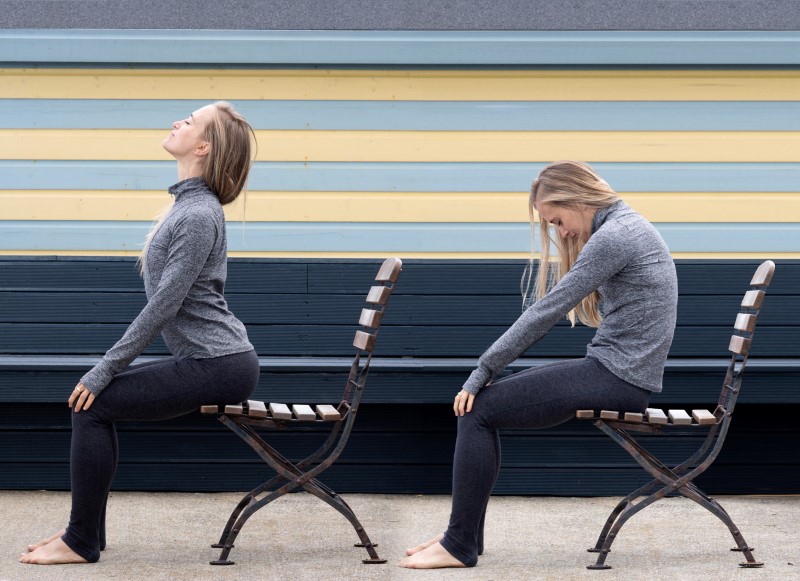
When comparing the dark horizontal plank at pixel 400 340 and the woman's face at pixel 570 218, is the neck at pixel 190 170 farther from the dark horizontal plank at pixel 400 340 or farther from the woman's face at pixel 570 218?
the dark horizontal plank at pixel 400 340

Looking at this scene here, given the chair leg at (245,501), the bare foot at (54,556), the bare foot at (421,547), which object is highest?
the chair leg at (245,501)

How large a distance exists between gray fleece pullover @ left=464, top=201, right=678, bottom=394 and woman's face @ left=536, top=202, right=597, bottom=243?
109 mm

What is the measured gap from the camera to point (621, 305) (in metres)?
3.88

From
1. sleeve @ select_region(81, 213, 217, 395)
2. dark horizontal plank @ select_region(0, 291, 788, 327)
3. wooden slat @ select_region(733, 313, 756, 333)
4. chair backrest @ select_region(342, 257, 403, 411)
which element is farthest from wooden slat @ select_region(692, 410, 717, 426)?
sleeve @ select_region(81, 213, 217, 395)

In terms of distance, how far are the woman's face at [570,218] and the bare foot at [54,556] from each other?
71.4 inches

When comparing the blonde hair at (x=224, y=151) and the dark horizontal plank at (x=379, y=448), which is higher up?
the blonde hair at (x=224, y=151)

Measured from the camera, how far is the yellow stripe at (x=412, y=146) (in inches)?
199

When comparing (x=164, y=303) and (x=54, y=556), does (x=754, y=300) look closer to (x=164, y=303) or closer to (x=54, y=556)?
(x=164, y=303)

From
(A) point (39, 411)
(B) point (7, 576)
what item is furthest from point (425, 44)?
(B) point (7, 576)

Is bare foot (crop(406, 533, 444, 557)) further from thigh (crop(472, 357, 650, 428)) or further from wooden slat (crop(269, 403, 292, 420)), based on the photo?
wooden slat (crop(269, 403, 292, 420))

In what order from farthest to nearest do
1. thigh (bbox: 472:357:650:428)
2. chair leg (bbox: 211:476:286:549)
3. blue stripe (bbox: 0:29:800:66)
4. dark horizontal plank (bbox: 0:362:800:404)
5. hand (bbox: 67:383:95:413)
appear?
1. blue stripe (bbox: 0:29:800:66)
2. dark horizontal plank (bbox: 0:362:800:404)
3. chair leg (bbox: 211:476:286:549)
4. thigh (bbox: 472:357:650:428)
5. hand (bbox: 67:383:95:413)

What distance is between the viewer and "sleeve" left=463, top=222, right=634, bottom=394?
3807mm

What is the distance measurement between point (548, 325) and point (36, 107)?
95.8 inches

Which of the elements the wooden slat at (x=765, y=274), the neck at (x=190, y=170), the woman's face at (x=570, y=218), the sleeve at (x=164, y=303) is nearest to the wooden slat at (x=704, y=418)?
the wooden slat at (x=765, y=274)
